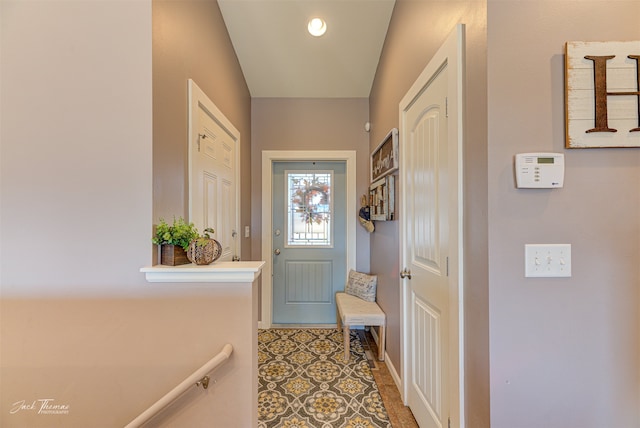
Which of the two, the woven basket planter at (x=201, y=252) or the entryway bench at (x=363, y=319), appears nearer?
the woven basket planter at (x=201, y=252)

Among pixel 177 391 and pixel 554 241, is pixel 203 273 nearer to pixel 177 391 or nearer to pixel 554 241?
pixel 177 391

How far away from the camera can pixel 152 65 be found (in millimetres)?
1196

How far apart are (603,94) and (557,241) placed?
1.76 feet

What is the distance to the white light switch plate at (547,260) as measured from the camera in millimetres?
925

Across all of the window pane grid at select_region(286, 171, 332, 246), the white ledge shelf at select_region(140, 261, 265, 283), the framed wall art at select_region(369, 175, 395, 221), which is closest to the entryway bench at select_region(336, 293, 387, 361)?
the framed wall art at select_region(369, 175, 395, 221)

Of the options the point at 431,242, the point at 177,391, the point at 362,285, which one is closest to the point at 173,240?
the point at 177,391

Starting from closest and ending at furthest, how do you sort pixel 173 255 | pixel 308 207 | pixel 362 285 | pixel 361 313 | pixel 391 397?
pixel 173 255, pixel 391 397, pixel 361 313, pixel 362 285, pixel 308 207

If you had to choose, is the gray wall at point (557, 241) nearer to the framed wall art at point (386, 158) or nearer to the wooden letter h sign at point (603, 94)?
the wooden letter h sign at point (603, 94)

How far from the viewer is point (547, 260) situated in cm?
93

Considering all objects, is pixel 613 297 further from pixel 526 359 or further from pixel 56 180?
pixel 56 180

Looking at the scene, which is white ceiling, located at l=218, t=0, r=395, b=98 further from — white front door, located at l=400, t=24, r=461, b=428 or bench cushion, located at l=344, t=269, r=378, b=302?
bench cushion, located at l=344, t=269, r=378, b=302

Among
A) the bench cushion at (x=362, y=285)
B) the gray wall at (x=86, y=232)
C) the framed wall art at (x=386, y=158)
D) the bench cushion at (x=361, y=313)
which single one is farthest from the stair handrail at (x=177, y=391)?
the bench cushion at (x=362, y=285)

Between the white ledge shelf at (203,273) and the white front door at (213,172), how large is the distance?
480 mm

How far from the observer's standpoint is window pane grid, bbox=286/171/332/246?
3139 millimetres
